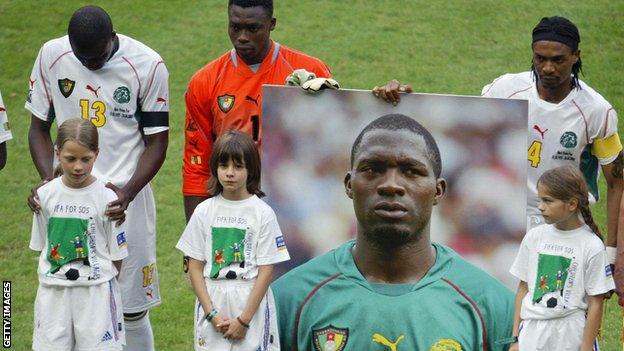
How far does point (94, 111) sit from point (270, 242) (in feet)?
6.10

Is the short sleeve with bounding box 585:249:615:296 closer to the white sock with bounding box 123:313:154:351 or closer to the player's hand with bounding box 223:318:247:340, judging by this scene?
the player's hand with bounding box 223:318:247:340

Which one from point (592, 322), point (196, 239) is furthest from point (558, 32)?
point (196, 239)

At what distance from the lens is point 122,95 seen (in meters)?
6.73

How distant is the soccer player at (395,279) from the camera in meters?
4.21

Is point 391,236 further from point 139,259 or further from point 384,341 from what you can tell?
point 139,259

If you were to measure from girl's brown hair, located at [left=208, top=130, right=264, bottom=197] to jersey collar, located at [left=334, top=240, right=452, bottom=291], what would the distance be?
1.07 meters

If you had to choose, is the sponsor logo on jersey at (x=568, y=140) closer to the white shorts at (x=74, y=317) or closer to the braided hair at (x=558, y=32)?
the braided hair at (x=558, y=32)

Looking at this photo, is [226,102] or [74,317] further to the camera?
[226,102]

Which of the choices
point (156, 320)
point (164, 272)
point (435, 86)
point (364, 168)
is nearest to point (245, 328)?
point (364, 168)

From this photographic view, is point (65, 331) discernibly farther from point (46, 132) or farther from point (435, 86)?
point (435, 86)

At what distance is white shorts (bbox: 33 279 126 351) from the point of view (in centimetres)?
620

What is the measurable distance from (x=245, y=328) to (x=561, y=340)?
4.70ft

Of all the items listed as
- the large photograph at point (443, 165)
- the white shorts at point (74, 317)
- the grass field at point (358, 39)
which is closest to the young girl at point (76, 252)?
the white shorts at point (74, 317)

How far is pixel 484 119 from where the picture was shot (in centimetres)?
455
